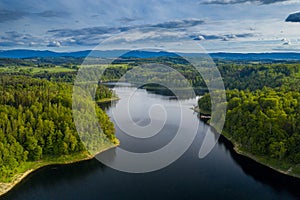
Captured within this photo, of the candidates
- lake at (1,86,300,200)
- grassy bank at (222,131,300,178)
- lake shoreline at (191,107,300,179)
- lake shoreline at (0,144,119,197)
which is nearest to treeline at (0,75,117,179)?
lake shoreline at (0,144,119,197)

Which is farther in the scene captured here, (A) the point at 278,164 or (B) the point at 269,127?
(B) the point at 269,127

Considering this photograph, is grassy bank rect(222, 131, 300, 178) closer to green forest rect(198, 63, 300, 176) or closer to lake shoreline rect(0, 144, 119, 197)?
green forest rect(198, 63, 300, 176)

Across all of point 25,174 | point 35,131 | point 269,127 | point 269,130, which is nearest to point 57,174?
point 25,174

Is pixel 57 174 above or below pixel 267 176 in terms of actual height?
above

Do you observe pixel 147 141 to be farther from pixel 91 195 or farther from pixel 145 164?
pixel 91 195

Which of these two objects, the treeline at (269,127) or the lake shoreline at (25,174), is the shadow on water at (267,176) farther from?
the lake shoreline at (25,174)

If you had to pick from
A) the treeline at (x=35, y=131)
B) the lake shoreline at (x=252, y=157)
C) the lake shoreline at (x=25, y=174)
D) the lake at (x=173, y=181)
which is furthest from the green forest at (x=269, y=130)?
the treeline at (x=35, y=131)

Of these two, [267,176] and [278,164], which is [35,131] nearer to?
[267,176]

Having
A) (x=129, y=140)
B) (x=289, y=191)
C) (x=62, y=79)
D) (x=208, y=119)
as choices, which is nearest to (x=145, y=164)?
(x=129, y=140)
